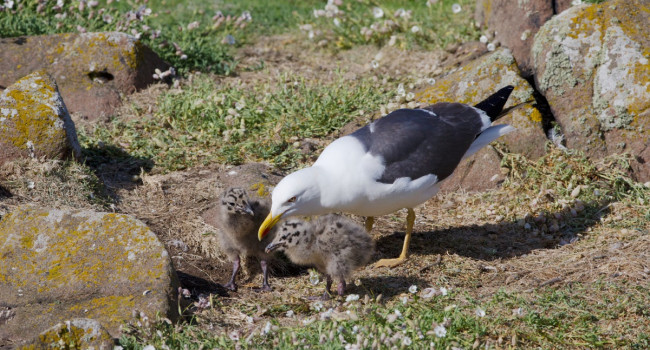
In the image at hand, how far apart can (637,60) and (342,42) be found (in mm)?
3871

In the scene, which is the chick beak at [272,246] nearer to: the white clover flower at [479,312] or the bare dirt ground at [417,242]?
the bare dirt ground at [417,242]

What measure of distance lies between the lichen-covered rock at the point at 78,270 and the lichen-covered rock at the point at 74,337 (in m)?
0.26

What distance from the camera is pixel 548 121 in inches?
277

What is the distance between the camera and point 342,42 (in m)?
9.50

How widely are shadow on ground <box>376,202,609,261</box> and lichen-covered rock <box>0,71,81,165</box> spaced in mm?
2757

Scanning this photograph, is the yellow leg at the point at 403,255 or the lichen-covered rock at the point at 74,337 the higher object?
the lichen-covered rock at the point at 74,337

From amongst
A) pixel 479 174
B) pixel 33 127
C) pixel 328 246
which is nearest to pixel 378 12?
pixel 479 174

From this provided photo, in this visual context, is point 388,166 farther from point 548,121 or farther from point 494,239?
point 548,121

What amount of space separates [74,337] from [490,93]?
4.55 meters

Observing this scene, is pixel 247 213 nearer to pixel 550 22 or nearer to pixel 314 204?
pixel 314 204

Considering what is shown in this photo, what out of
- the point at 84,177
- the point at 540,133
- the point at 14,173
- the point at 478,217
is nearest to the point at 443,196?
the point at 478,217

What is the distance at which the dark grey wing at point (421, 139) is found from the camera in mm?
5352

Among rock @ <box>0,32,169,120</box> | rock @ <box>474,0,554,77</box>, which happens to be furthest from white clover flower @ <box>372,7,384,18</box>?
rock @ <box>0,32,169,120</box>

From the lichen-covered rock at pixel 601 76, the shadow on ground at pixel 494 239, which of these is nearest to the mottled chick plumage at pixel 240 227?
the shadow on ground at pixel 494 239
